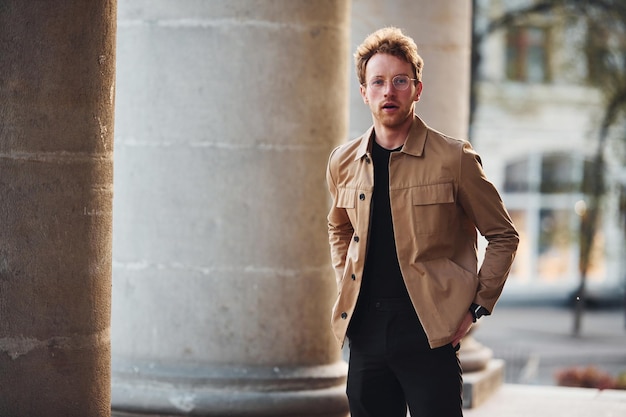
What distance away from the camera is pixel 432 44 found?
9055mm

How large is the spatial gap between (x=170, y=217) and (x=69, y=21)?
2584 millimetres

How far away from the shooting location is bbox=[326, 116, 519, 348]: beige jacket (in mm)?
4305

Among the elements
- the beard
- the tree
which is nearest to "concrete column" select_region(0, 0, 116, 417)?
the beard

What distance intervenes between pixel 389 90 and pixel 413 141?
0.70ft

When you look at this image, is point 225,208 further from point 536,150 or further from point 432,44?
point 536,150

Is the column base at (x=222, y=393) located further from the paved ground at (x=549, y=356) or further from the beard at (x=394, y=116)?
the beard at (x=394, y=116)

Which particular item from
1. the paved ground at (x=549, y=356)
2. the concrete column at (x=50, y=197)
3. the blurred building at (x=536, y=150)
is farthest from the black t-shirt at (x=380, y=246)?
the blurred building at (x=536, y=150)

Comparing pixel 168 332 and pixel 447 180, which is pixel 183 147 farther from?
pixel 447 180

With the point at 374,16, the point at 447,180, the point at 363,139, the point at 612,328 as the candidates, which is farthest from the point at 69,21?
the point at 612,328

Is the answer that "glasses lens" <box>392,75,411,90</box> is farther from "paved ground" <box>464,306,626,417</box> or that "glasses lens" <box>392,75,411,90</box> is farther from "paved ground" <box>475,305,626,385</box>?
"paved ground" <box>475,305,626,385</box>

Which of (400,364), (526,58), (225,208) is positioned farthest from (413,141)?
(526,58)

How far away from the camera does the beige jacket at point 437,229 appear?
4305mm

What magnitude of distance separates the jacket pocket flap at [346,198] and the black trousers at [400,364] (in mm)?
407

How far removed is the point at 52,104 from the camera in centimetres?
414
